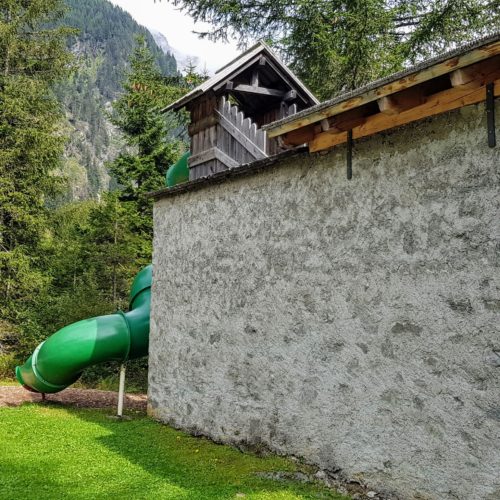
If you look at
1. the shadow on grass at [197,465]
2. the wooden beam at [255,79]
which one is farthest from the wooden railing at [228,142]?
the shadow on grass at [197,465]

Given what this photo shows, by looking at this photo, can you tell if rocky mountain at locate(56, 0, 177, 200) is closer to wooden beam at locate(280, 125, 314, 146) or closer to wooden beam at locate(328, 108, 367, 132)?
wooden beam at locate(280, 125, 314, 146)

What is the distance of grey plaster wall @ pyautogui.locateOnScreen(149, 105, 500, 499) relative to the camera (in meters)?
4.48

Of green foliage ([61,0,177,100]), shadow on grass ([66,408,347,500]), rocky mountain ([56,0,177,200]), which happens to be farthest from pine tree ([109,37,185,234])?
green foliage ([61,0,177,100])

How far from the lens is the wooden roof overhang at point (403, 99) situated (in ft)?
13.8

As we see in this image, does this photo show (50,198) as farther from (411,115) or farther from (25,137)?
(411,115)

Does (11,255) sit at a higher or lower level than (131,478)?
higher

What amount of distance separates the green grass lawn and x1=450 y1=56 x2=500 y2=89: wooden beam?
398cm

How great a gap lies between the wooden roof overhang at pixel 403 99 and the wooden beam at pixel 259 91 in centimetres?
380

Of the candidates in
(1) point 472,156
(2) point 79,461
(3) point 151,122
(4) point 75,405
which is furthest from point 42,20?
(1) point 472,156

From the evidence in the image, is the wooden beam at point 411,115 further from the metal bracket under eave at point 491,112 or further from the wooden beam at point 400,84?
the wooden beam at point 400,84

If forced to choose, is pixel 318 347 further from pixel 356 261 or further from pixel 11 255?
pixel 11 255

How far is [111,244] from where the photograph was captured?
56.3 feet

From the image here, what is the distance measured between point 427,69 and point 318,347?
9.91 ft

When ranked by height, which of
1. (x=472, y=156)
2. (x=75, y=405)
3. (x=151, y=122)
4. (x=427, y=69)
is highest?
(x=151, y=122)
